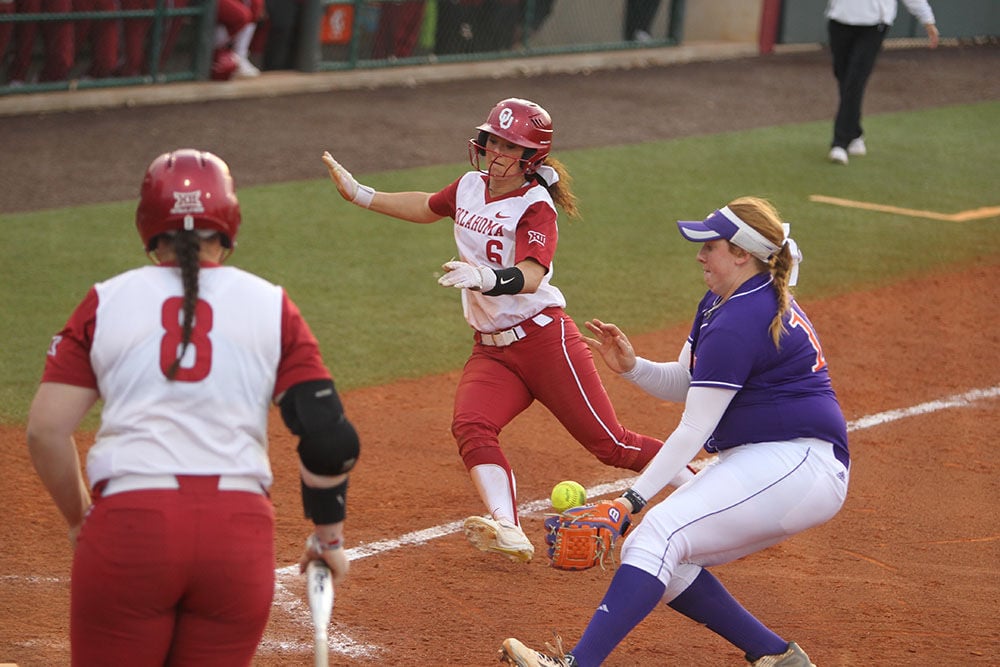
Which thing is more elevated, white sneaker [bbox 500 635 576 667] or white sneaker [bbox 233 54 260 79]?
white sneaker [bbox 500 635 576 667]

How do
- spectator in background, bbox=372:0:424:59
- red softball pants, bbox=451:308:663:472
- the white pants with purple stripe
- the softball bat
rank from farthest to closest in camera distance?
spectator in background, bbox=372:0:424:59 → red softball pants, bbox=451:308:663:472 → the white pants with purple stripe → the softball bat

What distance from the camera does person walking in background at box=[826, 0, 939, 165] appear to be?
523 inches

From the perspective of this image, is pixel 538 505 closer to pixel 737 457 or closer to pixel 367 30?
pixel 737 457

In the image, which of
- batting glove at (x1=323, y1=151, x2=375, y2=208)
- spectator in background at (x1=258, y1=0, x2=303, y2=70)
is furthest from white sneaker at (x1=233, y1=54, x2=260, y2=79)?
batting glove at (x1=323, y1=151, x2=375, y2=208)

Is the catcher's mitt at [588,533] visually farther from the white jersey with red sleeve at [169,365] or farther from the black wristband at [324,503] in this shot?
the white jersey with red sleeve at [169,365]

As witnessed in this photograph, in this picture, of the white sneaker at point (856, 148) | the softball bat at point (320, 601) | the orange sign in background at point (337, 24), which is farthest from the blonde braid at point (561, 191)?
the orange sign in background at point (337, 24)

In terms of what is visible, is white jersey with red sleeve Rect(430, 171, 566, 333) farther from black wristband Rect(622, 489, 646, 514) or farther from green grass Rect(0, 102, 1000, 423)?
green grass Rect(0, 102, 1000, 423)

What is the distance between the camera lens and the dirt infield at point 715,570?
5172 millimetres

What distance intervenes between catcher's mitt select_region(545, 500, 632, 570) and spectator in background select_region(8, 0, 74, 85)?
10.3 meters

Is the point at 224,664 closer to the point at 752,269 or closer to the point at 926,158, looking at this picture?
the point at 752,269

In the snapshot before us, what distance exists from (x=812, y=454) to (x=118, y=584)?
7.89ft

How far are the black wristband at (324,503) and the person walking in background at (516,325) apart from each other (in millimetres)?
2212

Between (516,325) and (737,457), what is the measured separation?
1.50m

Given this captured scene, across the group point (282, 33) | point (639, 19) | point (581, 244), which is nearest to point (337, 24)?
point (282, 33)
